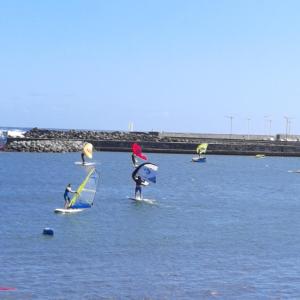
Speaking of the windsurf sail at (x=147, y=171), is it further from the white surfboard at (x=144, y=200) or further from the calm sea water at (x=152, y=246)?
the calm sea water at (x=152, y=246)

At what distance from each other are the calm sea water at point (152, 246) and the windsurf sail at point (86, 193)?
0.60m

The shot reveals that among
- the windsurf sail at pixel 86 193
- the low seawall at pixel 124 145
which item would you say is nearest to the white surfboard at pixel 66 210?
the windsurf sail at pixel 86 193

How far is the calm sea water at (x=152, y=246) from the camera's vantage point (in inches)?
768

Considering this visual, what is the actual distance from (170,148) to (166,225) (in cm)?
7450

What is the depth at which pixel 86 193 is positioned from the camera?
35.2 meters

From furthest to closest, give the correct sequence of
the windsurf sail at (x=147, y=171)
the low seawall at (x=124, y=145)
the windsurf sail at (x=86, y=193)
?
1. the low seawall at (x=124, y=145)
2. the windsurf sail at (x=147, y=171)
3. the windsurf sail at (x=86, y=193)

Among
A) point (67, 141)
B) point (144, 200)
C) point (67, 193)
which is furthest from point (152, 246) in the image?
point (67, 141)

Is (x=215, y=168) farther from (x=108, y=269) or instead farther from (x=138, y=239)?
(x=108, y=269)

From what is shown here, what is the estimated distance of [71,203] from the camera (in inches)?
1339

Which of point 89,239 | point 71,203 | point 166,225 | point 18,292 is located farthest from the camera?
point 71,203

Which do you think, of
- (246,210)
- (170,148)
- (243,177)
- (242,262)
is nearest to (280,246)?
(242,262)

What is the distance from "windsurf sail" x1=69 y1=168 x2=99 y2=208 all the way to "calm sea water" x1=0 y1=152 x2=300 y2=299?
60 centimetres

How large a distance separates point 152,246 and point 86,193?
33.5 ft

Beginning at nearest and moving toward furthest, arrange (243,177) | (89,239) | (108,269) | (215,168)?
(108,269)
(89,239)
(243,177)
(215,168)
